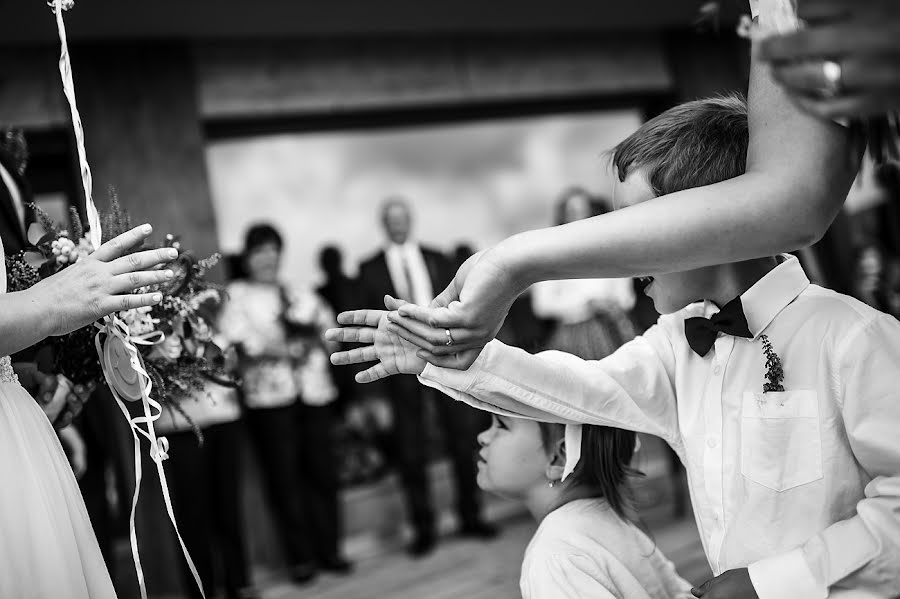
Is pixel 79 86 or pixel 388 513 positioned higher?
pixel 79 86

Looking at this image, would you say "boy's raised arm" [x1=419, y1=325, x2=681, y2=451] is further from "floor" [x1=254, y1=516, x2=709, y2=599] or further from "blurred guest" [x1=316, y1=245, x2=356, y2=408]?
"blurred guest" [x1=316, y1=245, x2=356, y2=408]

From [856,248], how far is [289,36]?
521 cm

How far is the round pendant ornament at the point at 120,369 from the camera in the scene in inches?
65.3

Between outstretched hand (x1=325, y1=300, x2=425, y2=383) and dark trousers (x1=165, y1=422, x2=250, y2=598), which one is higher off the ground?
outstretched hand (x1=325, y1=300, x2=425, y2=383)

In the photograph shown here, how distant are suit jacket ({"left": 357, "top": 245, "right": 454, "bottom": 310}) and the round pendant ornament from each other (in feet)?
11.8

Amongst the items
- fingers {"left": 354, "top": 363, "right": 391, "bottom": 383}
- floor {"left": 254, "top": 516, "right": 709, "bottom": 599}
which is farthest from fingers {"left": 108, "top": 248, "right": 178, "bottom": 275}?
floor {"left": 254, "top": 516, "right": 709, "bottom": 599}

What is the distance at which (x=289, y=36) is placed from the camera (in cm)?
572

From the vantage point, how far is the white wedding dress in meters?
1.42

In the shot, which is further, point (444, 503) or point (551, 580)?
point (444, 503)

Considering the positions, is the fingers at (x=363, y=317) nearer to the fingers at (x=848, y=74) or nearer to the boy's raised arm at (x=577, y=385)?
the boy's raised arm at (x=577, y=385)

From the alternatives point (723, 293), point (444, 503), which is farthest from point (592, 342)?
point (444, 503)

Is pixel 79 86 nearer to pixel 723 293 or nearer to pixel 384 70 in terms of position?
pixel 384 70

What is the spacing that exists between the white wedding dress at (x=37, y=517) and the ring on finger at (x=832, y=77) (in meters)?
1.36

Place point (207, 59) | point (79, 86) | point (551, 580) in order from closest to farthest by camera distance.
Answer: point (551, 580), point (79, 86), point (207, 59)
